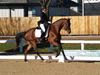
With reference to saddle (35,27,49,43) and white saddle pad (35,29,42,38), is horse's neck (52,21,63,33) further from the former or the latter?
white saddle pad (35,29,42,38)

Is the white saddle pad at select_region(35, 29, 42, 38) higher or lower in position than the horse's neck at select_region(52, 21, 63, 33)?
lower

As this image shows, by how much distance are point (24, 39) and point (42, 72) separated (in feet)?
16.5

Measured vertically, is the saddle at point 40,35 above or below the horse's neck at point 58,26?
below

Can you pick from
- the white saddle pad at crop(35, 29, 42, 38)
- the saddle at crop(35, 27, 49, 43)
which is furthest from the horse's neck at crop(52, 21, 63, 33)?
the white saddle pad at crop(35, 29, 42, 38)

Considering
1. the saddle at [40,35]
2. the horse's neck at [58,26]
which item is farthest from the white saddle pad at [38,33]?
the horse's neck at [58,26]

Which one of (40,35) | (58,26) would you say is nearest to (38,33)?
(40,35)

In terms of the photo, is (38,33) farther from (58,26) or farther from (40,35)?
(58,26)

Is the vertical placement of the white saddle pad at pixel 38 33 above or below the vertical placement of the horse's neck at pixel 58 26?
below

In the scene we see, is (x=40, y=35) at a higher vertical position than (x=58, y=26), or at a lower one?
lower

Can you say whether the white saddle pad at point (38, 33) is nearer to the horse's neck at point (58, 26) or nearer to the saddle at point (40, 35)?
the saddle at point (40, 35)

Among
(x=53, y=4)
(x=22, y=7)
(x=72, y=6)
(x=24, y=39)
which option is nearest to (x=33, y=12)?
(x=22, y=7)

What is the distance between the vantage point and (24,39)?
18.9 metres

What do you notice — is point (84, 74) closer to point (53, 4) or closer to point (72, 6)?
point (53, 4)

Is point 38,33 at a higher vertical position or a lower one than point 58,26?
lower
